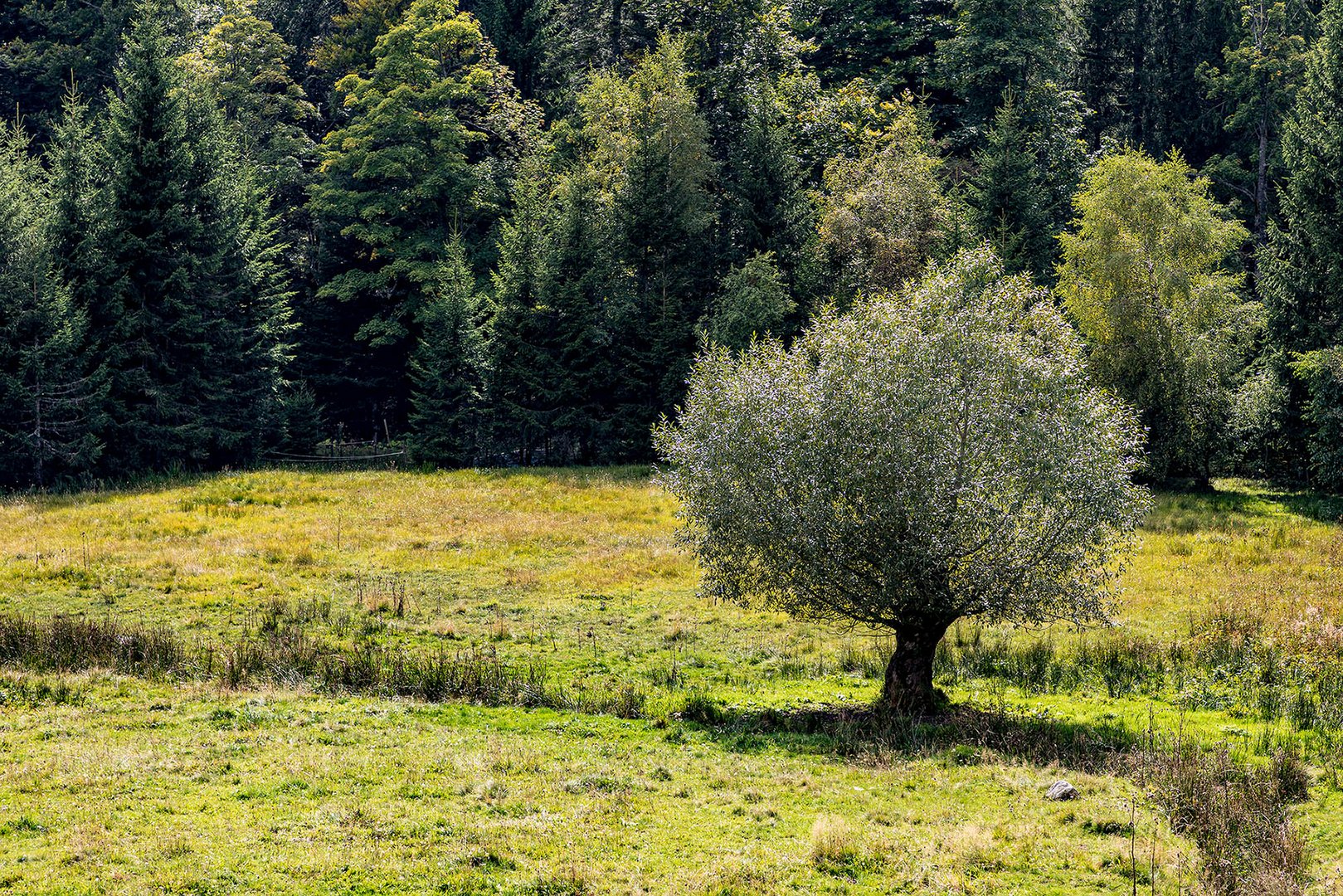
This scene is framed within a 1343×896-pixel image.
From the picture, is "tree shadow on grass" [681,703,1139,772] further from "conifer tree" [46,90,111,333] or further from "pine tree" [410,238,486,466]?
"conifer tree" [46,90,111,333]

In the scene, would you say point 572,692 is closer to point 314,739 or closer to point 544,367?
point 314,739

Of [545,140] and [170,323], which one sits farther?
[545,140]

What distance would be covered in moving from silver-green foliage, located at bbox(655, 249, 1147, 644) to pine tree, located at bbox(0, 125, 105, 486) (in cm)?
4089

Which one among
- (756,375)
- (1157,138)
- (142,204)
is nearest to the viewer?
(756,375)

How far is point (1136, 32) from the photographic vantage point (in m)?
92.8

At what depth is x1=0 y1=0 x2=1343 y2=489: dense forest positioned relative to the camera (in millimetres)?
51594

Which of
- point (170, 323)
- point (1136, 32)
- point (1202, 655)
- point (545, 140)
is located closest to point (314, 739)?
point (1202, 655)

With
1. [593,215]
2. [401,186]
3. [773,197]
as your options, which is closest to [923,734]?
[773,197]

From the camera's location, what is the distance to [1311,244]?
51.7m

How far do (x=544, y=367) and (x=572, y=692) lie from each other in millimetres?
42267

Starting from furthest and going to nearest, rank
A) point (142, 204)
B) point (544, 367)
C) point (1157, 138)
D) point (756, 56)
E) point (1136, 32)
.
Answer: point (1136, 32) → point (1157, 138) → point (756, 56) → point (544, 367) → point (142, 204)

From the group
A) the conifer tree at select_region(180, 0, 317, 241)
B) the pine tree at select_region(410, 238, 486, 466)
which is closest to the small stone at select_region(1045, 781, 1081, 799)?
the pine tree at select_region(410, 238, 486, 466)

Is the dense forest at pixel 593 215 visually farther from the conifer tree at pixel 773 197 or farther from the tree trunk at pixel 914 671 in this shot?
the tree trunk at pixel 914 671

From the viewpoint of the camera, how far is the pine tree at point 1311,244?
50688mm
